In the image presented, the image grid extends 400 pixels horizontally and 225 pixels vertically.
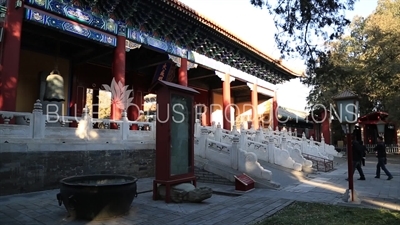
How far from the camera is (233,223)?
4652 mm

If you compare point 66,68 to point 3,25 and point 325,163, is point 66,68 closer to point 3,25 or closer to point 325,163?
point 3,25

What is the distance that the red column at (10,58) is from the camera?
7.21 metres

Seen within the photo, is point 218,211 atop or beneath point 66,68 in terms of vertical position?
beneath

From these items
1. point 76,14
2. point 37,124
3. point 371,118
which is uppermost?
point 76,14

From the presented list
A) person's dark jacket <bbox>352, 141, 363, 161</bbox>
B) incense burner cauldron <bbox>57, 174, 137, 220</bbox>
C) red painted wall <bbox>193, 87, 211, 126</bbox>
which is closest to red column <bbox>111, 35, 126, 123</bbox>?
incense burner cauldron <bbox>57, 174, 137, 220</bbox>

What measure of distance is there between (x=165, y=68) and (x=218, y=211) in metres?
8.43

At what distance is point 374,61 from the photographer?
1878 centimetres

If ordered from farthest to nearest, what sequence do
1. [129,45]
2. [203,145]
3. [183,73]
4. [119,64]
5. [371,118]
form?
[371,118]
[183,73]
[129,45]
[119,64]
[203,145]

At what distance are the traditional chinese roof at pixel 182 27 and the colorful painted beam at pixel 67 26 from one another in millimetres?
674

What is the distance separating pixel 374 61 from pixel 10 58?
1916 cm

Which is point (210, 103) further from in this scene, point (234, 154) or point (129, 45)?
point (234, 154)

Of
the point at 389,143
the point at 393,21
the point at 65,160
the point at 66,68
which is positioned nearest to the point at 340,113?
the point at 65,160

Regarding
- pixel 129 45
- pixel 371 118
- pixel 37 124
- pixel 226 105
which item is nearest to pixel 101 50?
pixel 129 45

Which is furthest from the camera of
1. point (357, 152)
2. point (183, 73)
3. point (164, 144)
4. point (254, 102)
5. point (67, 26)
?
point (254, 102)
